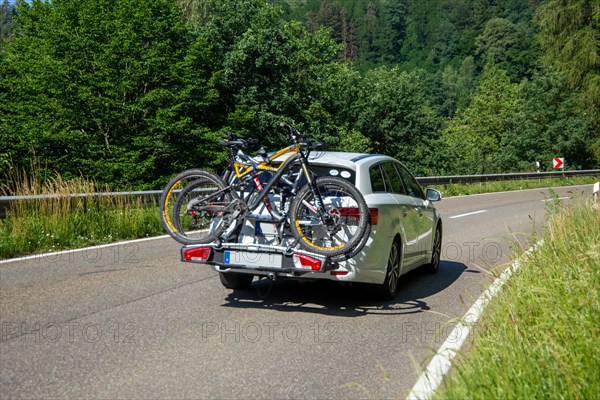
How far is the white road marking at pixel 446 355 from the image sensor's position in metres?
4.30

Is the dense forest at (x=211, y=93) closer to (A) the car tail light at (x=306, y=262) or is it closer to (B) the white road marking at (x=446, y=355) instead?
(A) the car tail light at (x=306, y=262)

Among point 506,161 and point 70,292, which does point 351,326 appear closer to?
point 70,292

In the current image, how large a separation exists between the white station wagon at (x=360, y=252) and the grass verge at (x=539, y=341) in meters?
1.42

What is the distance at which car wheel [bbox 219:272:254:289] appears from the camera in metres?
8.10

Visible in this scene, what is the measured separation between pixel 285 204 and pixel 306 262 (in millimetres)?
787

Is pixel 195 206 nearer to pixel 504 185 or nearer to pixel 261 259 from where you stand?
pixel 261 259

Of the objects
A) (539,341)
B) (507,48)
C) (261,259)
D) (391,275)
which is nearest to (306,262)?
(261,259)

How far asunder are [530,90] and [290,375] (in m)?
64.9

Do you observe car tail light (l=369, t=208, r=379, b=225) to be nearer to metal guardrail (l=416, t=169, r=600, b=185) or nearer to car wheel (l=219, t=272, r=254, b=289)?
car wheel (l=219, t=272, r=254, b=289)

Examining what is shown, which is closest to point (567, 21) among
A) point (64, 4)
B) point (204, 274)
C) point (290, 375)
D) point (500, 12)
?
point (64, 4)

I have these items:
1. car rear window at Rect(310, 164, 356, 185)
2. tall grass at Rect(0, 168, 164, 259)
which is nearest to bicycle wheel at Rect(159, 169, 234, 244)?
car rear window at Rect(310, 164, 356, 185)

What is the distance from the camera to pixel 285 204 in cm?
743

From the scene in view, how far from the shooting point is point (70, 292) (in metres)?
7.66

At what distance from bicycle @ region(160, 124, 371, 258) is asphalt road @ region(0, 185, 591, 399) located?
2.41ft
